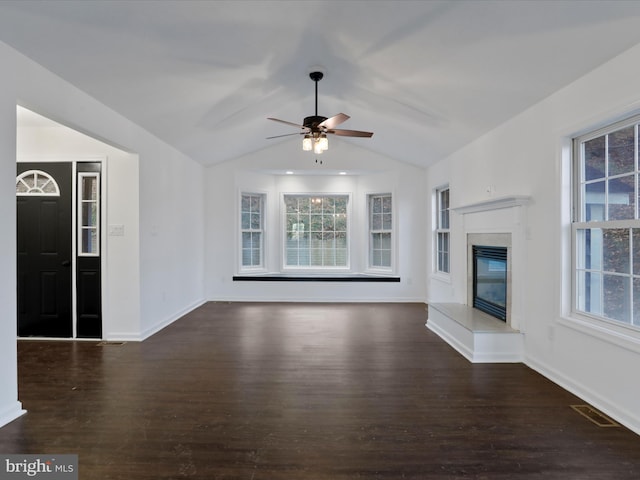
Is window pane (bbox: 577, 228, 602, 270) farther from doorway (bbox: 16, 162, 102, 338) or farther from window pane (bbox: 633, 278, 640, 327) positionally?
doorway (bbox: 16, 162, 102, 338)

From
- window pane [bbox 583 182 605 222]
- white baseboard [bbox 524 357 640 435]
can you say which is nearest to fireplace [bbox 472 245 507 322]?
white baseboard [bbox 524 357 640 435]

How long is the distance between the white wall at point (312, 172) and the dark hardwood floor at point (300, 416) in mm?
2667

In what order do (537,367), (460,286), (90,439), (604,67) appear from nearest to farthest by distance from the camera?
(90,439)
(604,67)
(537,367)
(460,286)

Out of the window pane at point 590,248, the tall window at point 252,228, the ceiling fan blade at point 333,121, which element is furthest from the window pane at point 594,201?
the tall window at point 252,228

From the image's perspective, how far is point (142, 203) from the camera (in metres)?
4.45

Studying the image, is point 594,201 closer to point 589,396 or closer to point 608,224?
point 608,224

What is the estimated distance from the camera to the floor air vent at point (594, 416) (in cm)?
242

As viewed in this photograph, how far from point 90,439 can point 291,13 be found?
316cm

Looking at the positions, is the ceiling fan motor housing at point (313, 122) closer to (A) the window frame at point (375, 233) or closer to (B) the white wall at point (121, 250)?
(B) the white wall at point (121, 250)

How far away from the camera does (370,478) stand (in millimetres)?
1890

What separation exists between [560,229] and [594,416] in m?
1.45

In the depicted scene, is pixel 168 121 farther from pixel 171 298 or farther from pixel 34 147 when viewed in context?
pixel 171 298

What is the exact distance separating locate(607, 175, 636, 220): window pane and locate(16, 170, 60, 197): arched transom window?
5.59m

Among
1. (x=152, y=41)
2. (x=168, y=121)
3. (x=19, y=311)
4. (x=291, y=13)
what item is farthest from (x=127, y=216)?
(x=291, y=13)
